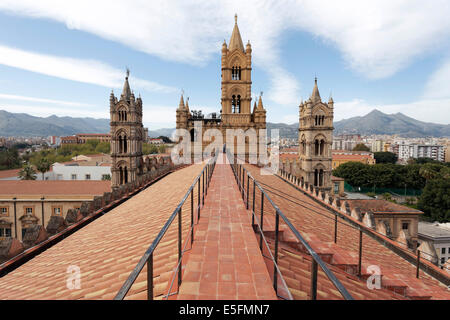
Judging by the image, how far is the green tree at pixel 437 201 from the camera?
4109cm

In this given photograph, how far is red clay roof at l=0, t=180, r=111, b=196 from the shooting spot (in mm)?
29500

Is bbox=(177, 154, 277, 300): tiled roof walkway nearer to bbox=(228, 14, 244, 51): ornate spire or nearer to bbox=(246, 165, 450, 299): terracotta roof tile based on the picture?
bbox=(246, 165, 450, 299): terracotta roof tile

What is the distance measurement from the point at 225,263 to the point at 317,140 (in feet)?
124

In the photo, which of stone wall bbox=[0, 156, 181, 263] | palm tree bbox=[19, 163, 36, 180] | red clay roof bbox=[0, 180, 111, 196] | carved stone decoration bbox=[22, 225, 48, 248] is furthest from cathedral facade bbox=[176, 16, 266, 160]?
carved stone decoration bbox=[22, 225, 48, 248]

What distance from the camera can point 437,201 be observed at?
4188 centimetres

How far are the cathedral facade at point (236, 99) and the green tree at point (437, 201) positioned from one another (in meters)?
33.5

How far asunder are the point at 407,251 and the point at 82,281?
7713mm

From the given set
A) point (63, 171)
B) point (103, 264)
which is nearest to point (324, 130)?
point (103, 264)

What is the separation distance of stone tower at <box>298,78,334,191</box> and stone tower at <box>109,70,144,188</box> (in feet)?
84.4

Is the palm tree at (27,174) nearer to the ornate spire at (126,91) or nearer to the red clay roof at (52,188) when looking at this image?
the red clay roof at (52,188)

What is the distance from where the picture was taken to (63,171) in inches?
1820

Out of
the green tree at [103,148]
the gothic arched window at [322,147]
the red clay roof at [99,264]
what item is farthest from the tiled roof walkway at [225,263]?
the green tree at [103,148]

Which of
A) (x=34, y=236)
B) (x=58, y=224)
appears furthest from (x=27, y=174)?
(x=34, y=236)
